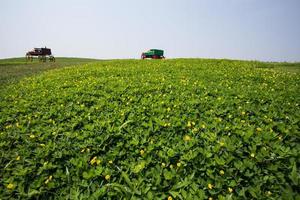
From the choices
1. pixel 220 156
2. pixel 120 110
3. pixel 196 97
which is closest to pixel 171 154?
pixel 220 156

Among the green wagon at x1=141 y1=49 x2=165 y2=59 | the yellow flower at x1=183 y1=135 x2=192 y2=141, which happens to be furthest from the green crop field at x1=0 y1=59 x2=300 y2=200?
the green wagon at x1=141 y1=49 x2=165 y2=59

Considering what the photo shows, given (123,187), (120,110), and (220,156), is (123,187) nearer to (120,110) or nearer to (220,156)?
(220,156)

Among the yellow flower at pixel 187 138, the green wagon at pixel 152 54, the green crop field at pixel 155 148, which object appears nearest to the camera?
the green crop field at pixel 155 148

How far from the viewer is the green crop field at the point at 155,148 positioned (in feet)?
8.94

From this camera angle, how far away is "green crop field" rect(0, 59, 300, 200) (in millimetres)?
2725

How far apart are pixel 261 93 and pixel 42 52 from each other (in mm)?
35540

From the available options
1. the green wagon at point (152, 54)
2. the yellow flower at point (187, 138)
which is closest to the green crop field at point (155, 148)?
the yellow flower at point (187, 138)

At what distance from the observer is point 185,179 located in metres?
2.81

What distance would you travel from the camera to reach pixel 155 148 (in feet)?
11.7

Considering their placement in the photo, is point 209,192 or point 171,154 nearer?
point 209,192

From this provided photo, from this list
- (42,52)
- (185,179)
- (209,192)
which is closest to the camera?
(209,192)

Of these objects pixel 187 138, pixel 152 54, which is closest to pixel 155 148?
pixel 187 138

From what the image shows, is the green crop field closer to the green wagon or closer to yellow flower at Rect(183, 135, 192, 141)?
yellow flower at Rect(183, 135, 192, 141)

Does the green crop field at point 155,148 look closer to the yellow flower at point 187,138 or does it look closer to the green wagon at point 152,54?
the yellow flower at point 187,138
